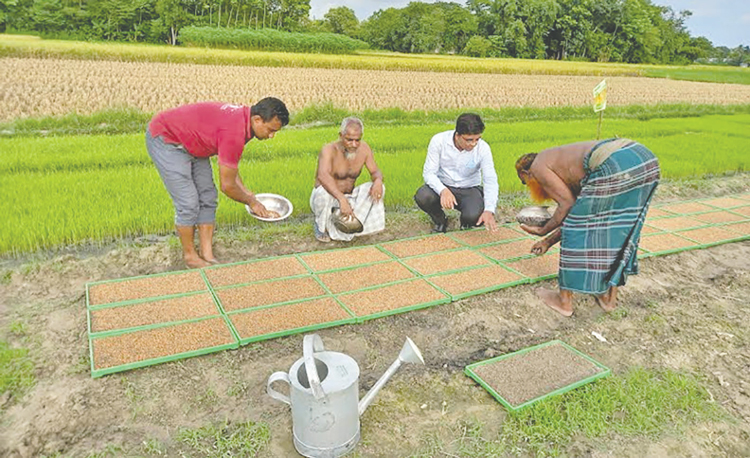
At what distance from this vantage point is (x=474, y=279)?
3830 mm

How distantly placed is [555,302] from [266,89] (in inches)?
454

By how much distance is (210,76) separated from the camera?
15.2 meters

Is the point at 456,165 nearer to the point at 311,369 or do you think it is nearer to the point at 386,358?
the point at 386,358

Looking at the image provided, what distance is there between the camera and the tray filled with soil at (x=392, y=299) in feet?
10.9

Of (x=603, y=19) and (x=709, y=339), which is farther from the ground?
(x=603, y=19)

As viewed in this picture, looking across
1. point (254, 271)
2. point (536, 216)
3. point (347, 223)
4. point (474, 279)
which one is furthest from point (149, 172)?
point (536, 216)

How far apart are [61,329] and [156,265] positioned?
981mm

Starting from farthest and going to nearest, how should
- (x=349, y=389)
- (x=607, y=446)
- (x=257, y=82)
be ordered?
(x=257, y=82) → (x=607, y=446) → (x=349, y=389)

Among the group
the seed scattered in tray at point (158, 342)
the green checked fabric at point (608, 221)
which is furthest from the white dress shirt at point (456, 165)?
the seed scattered in tray at point (158, 342)

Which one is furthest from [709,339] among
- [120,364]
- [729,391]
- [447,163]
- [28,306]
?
[28,306]

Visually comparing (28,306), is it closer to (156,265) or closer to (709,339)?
(156,265)

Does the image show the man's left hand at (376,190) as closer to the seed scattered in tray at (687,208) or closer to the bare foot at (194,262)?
the bare foot at (194,262)

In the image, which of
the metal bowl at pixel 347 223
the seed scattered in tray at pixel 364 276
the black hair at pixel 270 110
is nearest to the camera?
the black hair at pixel 270 110

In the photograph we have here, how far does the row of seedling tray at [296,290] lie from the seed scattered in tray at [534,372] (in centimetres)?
75
